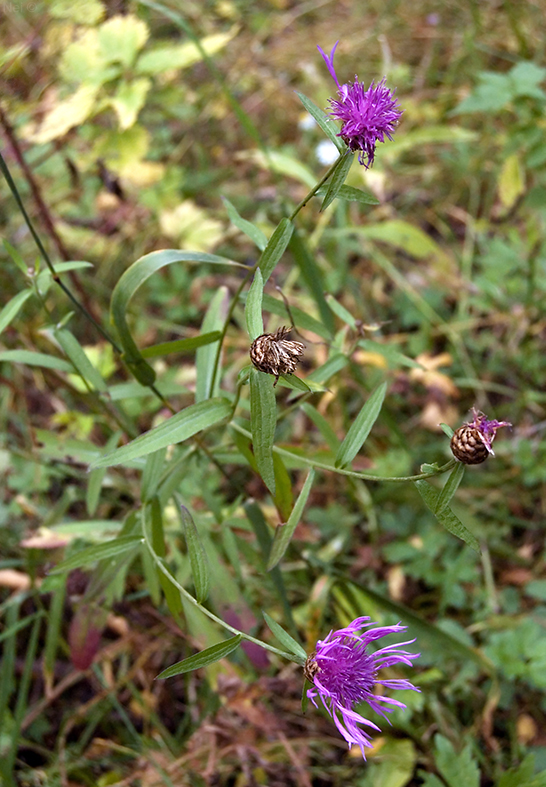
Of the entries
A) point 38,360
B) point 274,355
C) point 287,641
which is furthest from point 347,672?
point 38,360

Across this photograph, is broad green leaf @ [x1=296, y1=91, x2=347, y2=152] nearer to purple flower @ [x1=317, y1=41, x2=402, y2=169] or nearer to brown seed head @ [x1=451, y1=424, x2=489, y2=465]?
purple flower @ [x1=317, y1=41, x2=402, y2=169]

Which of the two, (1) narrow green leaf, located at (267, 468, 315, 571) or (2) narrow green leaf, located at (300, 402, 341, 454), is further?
(2) narrow green leaf, located at (300, 402, 341, 454)

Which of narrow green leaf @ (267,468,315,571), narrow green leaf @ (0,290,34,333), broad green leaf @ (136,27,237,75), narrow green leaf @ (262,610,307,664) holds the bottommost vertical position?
narrow green leaf @ (267,468,315,571)

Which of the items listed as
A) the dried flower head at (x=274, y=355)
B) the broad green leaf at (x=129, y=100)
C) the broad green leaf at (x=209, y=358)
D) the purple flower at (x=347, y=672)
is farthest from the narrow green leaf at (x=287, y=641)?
the broad green leaf at (x=129, y=100)


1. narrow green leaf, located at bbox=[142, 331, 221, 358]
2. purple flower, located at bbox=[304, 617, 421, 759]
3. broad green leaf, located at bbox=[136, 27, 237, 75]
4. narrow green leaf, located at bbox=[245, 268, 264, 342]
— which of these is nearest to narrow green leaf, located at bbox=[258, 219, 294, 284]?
narrow green leaf, located at bbox=[245, 268, 264, 342]

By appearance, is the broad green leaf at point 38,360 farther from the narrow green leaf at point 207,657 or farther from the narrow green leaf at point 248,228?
the narrow green leaf at point 207,657

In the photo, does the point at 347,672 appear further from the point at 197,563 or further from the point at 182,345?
the point at 182,345
